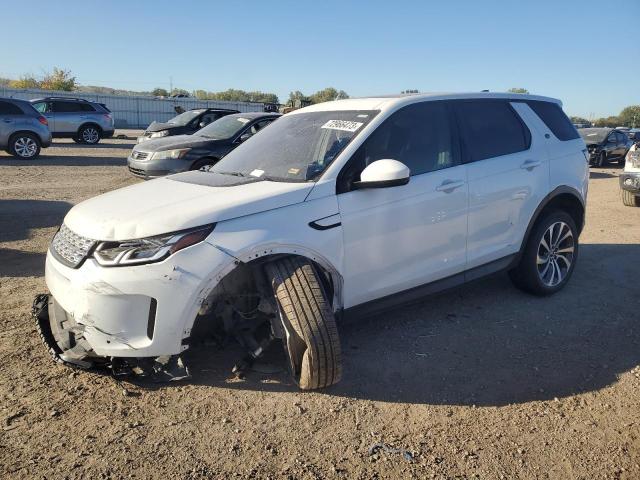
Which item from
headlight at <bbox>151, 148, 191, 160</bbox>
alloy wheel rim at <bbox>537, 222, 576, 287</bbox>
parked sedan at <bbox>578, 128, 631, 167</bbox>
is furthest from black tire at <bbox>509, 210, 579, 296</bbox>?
parked sedan at <bbox>578, 128, 631, 167</bbox>

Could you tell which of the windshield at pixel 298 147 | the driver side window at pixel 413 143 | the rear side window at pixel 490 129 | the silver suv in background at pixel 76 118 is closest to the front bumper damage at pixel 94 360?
the windshield at pixel 298 147

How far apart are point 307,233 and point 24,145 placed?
567 inches

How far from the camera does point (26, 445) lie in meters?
2.69

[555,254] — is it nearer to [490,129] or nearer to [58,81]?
[490,129]

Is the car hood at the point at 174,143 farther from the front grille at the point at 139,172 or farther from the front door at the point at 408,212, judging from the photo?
the front door at the point at 408,212

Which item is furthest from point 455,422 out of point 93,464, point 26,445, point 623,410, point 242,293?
point 26,445

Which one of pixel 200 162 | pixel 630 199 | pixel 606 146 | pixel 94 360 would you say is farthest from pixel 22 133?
pixel 606 146

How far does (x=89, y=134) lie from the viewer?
21.0 meters

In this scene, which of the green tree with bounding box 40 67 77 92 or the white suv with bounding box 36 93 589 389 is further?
the green tree with bounding box 40 67 77 92

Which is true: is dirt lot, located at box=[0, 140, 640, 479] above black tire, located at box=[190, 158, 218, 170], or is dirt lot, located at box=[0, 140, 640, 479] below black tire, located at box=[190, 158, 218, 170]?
below

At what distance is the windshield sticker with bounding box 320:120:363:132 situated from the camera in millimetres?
3736

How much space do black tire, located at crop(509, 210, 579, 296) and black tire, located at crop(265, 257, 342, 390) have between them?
2.43 metres

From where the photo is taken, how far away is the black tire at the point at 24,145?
14539 mm

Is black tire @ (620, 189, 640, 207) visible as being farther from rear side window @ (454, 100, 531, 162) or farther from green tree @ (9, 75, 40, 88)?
green tree @ (9, 75, 40, 88)
